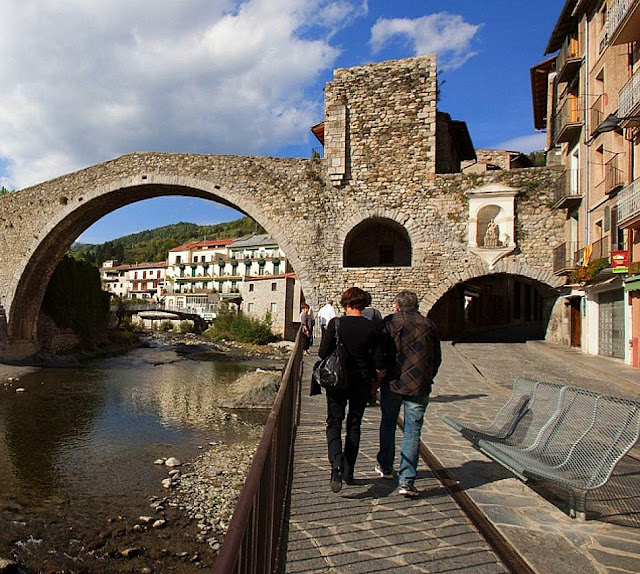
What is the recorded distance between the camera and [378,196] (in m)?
15.2

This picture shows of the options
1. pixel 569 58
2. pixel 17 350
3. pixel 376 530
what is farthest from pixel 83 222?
pixel 376 530

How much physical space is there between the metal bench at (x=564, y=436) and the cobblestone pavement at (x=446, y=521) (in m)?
0.21

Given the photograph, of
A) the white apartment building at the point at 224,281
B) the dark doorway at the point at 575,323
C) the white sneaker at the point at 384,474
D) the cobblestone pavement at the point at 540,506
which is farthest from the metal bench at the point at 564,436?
the white apartment building at the point at 224,281

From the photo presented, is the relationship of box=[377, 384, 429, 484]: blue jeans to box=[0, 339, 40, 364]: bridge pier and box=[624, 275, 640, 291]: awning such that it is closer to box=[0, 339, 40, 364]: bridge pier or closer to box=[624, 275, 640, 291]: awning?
box=[624, 275, 640, 291]: awning

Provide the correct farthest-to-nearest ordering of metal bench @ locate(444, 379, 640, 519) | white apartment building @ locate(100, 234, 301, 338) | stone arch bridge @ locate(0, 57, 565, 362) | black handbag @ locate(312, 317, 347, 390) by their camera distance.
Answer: white apartment building @ locate(100, 234, 301, 338) → stone arch bridge @ locate(0, 57, 565, 362) → black handbag @ locate(312, 317, 347, 390) → metal bench @ locate(444, 379, 640, 519)

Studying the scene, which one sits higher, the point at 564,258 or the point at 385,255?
the point at 385,255

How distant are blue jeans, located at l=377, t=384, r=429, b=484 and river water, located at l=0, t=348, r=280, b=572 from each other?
2580mm

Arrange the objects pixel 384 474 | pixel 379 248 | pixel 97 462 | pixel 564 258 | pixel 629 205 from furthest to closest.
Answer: pixel 379 248
pixel 564 258
pixel 629 205
pixel 97 462
pixel 384 474

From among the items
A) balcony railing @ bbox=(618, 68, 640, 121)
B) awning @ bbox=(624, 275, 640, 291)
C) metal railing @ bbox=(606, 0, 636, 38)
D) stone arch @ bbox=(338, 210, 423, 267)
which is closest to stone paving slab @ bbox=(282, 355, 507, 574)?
awning @ bbox=(624, 275, 640, 291)

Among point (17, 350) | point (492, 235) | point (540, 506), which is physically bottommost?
point (17, 350)

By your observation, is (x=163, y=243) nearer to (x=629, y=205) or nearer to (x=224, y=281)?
(x=224, y=281)

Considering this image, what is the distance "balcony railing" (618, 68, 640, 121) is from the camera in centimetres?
1013

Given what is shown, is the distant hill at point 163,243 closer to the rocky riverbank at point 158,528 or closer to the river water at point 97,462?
the river water at point 97,462

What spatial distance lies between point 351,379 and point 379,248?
1446 cm
